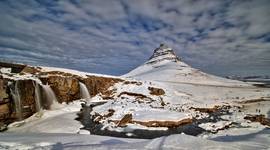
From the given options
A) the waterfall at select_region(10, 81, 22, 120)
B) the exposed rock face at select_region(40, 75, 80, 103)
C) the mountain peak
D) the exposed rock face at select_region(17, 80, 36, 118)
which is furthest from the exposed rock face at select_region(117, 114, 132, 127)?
the mountain peak

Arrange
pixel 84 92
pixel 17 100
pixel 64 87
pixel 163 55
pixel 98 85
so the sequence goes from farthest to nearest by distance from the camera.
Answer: pixel 163 55
pixel 98 85
pixel 84 92
pixel 64 87
pixel 17 100

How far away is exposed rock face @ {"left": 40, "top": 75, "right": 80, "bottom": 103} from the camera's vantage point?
34812 mm

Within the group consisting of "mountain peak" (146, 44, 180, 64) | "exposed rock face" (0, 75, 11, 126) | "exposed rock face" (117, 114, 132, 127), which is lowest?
"exposed rock face" (117, 114, 132, 127)

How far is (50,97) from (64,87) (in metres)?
4.24

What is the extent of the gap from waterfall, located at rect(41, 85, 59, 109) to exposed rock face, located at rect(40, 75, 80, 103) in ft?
3.42

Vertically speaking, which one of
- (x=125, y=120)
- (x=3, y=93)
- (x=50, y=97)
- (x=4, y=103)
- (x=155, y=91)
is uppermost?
(x=155, y=91)

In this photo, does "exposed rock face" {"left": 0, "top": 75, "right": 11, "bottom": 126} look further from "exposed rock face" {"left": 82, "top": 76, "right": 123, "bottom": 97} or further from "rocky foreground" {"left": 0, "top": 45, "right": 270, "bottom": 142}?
"exposed rock face" {"left": 82, "top": 76, "right": 123, "bottom": 97}

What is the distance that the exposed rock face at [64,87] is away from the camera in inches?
1371

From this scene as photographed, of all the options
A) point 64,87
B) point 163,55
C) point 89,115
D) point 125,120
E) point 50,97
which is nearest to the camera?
point 125,120

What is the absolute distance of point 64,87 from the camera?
3653cm

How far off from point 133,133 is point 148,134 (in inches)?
55.3

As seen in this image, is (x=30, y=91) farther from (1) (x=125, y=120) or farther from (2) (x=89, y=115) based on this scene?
(1) (x=125, y=120)

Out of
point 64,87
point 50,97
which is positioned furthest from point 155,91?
point 50,97

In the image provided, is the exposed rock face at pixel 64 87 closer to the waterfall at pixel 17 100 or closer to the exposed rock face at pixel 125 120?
the waterfall at pixel 17 100
